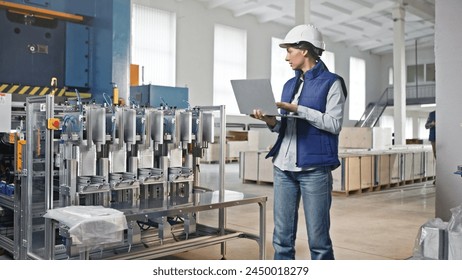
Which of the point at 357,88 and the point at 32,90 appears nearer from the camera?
the point at 32,90

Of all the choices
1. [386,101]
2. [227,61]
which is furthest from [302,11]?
[386,101]

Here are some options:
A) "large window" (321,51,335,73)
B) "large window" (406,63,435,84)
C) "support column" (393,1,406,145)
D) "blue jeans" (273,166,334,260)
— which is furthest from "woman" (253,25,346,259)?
"large window" (406,63,435,84)

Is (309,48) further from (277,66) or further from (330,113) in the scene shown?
(277,66)

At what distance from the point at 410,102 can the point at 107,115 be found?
59.0ft

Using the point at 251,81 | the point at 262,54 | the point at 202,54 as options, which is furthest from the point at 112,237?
the point at 262,54

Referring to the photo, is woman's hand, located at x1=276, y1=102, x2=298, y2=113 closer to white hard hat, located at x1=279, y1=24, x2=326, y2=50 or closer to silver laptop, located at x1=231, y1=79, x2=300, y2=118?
silver laptop, located at x1=231, y1=79, x2=300, y2=118

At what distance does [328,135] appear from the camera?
2207 mm

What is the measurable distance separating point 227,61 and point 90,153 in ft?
38.2

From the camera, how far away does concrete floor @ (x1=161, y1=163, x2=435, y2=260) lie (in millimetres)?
3604

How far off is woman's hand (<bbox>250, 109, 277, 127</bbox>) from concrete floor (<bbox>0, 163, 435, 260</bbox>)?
4.97 ft

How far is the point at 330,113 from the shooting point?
2156 millimetres

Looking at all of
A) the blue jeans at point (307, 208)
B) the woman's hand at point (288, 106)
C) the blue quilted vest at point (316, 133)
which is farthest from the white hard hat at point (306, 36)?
the blue jeans at point (307, 208)

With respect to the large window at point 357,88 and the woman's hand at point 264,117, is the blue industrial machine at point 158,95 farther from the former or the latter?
the large window at point 357,88
